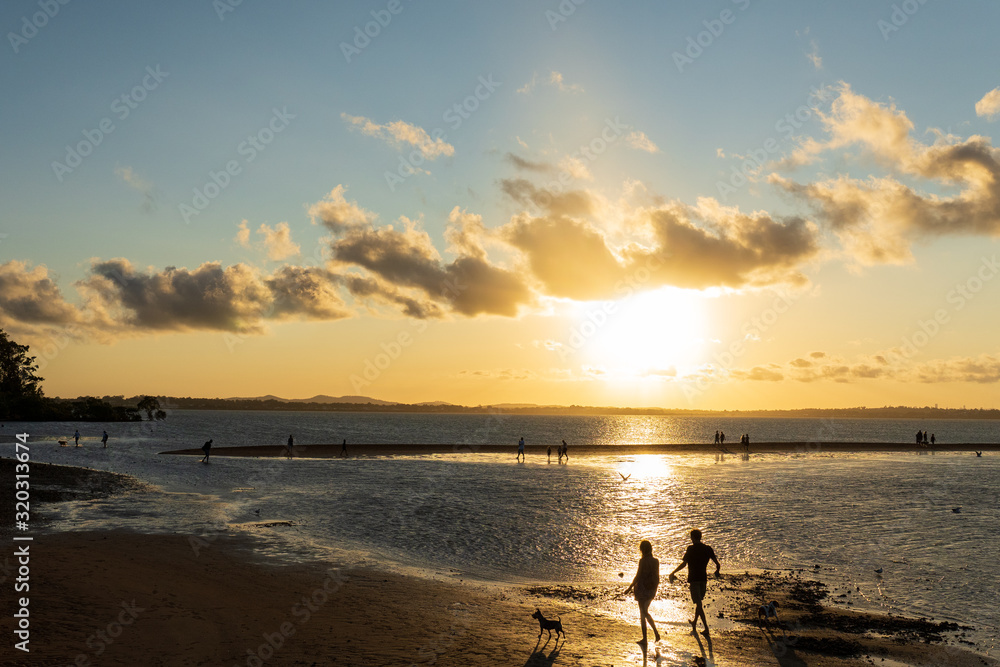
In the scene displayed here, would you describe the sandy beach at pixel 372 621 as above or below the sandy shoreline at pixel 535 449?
above

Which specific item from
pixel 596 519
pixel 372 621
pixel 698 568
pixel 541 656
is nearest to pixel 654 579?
pixel 698 568

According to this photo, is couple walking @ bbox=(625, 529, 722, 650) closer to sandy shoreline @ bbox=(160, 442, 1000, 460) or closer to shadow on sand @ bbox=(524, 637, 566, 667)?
shadow on sand @ bbox=(524, 637, 566, 667)

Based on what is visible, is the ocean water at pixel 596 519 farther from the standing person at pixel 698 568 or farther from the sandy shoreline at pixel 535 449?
the sandy shoreline at pixel 535 449

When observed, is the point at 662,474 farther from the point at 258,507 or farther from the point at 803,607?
the point at 803,607

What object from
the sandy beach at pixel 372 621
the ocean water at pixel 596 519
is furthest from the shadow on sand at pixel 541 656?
the ocean water at pixel 596 519

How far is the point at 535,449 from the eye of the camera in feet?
262

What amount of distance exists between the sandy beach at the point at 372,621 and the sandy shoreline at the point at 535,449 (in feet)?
162

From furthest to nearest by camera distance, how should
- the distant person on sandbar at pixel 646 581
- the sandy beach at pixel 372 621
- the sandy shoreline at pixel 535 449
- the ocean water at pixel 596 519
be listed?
the sandy shoreline at pixel 535 449, the ocean water at pixel 596 519, the distant person on sandbar at pixel 646 581, the sandy beach at pixel 372 621

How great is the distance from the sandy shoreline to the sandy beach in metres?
49.5

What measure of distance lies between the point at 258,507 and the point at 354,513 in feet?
16.6

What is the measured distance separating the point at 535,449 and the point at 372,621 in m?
67.9

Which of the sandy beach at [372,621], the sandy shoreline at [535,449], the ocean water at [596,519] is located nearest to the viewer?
the sandy beach at [372,621]

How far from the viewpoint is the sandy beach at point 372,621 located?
11.1 meters

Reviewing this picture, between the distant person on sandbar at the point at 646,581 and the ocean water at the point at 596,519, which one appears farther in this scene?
the ocean water at the point at 596,519
